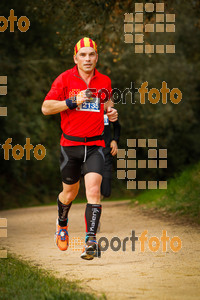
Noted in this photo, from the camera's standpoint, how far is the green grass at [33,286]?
550 cm

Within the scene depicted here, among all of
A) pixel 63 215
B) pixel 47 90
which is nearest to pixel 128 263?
pixel 63 215

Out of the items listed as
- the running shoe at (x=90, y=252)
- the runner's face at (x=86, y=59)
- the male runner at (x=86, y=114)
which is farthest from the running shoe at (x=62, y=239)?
the runner's face at (x=86, y=59)

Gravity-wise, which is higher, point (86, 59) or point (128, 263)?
point (86, 59)

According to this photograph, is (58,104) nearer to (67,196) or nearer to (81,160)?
(81,160)

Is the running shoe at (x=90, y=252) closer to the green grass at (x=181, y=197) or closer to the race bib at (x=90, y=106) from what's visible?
the race bib at (x=90, y=106)

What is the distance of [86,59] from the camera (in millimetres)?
6934

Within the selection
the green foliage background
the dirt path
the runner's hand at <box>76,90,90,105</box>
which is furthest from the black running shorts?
the green foliage background

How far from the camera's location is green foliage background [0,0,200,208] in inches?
1059

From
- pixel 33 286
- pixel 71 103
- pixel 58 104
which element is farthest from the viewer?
pixel 58 104

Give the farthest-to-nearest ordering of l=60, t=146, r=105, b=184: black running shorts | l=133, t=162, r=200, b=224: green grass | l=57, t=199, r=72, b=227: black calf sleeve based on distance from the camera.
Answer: l=133, t=162, r=200, b=224: green grass < l=57, t=199, r=72, b=227: black calf sleeve < l=60, t=146, r=105, b=184: black running shorts

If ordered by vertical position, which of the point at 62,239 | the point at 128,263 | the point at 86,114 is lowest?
the point at 128,263

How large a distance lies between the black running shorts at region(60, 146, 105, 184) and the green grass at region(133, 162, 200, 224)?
5576 millimetres

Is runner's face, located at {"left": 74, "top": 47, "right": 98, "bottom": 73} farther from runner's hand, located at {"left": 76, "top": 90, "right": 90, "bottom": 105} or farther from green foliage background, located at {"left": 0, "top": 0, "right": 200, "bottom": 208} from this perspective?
green foliage background, located at {"left": 0, "top": 0, "right": 200, "bottom": 208}

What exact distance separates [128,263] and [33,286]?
6.17 feet
